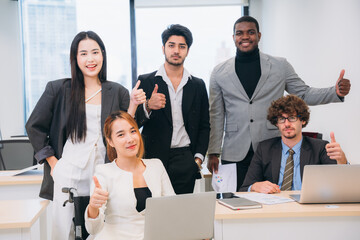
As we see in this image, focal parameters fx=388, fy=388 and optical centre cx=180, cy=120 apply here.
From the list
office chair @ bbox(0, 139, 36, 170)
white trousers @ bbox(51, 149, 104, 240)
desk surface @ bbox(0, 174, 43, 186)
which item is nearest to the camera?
white trousers @ bbox(51, 149, 104, 240)

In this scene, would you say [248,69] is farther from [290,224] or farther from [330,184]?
[290,224]

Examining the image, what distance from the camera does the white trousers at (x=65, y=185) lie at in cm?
206

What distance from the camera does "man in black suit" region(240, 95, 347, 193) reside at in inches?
90.6

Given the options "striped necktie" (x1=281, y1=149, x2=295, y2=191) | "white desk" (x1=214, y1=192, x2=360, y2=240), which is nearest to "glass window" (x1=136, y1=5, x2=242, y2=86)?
"striped necktie" (x1=281, y1=149, x2=295, y2=191)

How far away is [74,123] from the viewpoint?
2.11m

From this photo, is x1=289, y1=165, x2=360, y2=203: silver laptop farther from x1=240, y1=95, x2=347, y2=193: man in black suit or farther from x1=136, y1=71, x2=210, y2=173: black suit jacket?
x1=136, y1=71, x2=210, y2=173: black suit jacket

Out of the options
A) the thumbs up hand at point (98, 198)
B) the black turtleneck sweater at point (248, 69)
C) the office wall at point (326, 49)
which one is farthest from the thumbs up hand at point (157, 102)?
the office wall at point (326, 49)

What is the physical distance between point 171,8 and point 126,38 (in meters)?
0.83

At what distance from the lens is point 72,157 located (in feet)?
6.86

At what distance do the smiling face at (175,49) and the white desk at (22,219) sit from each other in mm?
1196

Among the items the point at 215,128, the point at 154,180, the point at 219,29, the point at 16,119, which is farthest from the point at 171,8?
the point at 154,180

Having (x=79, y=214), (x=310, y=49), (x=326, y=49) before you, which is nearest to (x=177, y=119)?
(x=79, y=214)

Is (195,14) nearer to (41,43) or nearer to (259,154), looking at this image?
(41,43)

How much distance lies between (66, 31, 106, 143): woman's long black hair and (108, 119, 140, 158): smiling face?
0.78ft
